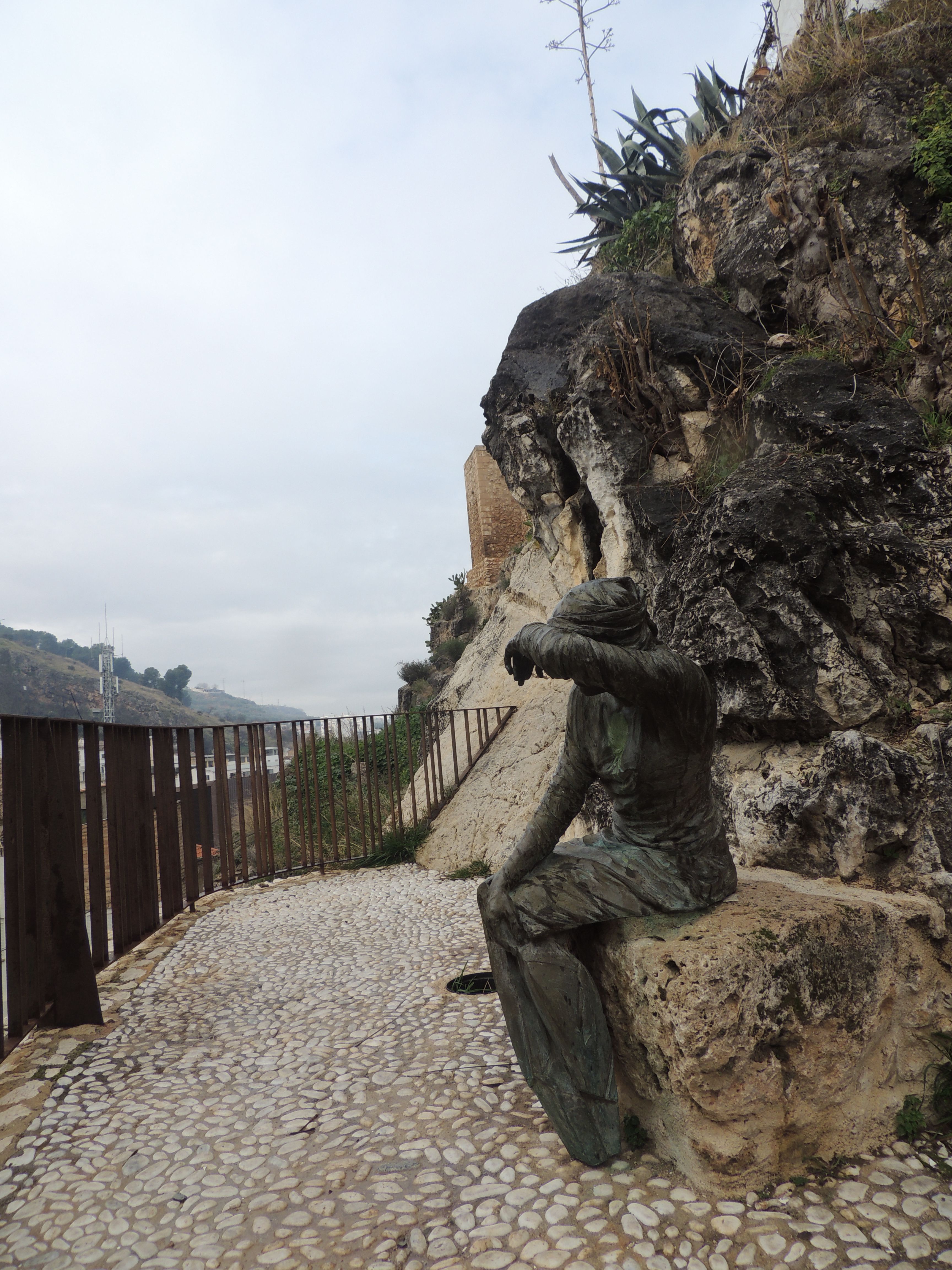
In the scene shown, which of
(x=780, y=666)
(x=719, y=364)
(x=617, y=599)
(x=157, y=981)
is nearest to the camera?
(x=617, y=599)

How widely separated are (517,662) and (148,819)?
384 centimetres

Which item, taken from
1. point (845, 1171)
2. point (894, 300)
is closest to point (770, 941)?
point (845, 1171)

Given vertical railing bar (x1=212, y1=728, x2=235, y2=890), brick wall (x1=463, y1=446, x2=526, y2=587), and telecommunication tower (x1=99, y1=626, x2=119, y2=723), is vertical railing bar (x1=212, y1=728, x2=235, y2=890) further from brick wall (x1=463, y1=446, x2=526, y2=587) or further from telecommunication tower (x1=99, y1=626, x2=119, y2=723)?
telecommunication tower (x1=99, y1=626, x2=119, y2=723)

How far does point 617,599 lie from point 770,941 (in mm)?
1140

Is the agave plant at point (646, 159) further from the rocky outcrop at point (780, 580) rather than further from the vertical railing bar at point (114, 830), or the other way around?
the vertical railing bar at point (114, 830)

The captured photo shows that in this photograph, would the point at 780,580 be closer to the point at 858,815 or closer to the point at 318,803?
the point at 858,815

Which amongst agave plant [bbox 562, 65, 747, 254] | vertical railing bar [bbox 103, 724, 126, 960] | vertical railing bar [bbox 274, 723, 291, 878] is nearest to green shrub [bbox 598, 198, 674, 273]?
agave plant [bbox 562, 65, 747, 254]

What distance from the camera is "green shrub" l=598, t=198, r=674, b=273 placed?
1001cm

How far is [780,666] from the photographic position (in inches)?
149

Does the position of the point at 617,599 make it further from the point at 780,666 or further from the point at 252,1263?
the point at 252,1263

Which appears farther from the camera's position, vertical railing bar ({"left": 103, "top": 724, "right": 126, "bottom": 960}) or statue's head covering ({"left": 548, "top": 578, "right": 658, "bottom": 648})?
vertical railing bar ({"left": 103, "top": 724, "right": 126, "bottom": 960})

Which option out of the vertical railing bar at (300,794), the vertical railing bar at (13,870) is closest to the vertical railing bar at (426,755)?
the vertical railing bar at (300,794)

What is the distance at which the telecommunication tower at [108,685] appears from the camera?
4622 centimetres

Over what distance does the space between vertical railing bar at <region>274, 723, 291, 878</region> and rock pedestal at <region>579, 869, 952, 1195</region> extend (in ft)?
16.3
